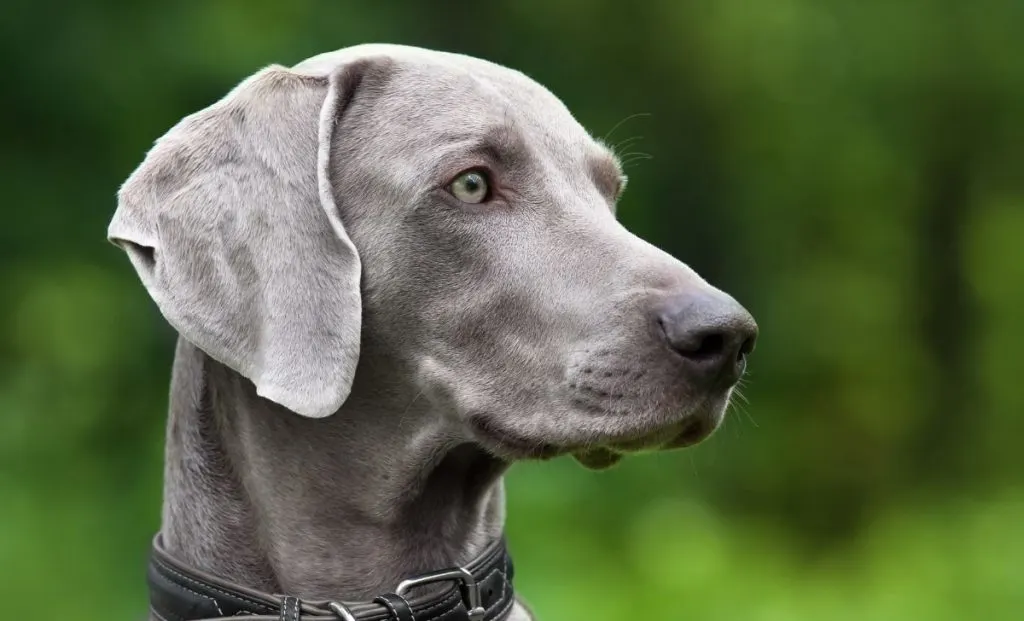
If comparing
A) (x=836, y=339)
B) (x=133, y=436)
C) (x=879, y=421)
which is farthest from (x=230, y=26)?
(x=879, y=421)

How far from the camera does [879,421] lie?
33.4ft

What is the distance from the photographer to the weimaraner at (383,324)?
258cm

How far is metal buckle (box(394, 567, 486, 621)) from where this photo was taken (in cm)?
266

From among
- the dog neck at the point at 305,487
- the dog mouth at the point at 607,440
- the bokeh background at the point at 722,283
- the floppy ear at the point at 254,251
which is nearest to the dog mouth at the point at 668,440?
the dog mouth at the point at 607,440

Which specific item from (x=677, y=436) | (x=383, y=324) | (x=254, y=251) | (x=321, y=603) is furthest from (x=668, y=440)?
(x=254, y=251)

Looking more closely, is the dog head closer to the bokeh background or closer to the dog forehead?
the dog forehead

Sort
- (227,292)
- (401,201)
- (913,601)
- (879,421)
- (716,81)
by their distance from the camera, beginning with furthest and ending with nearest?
(879,421) → (716,81) → (913,601) → (401,201) → (227,292)

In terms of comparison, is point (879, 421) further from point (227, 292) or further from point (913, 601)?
point (227, 292)

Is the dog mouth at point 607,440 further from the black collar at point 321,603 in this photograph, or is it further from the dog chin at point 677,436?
the black collar at point 321,603

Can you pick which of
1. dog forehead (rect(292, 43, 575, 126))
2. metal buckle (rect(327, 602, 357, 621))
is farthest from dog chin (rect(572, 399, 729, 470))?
dog forehead (rect(292, 43, 575, 126))

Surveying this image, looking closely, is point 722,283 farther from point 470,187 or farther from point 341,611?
point 341,611

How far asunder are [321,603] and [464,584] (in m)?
0.31

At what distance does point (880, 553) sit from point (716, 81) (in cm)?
358

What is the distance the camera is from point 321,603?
8.51 feet
